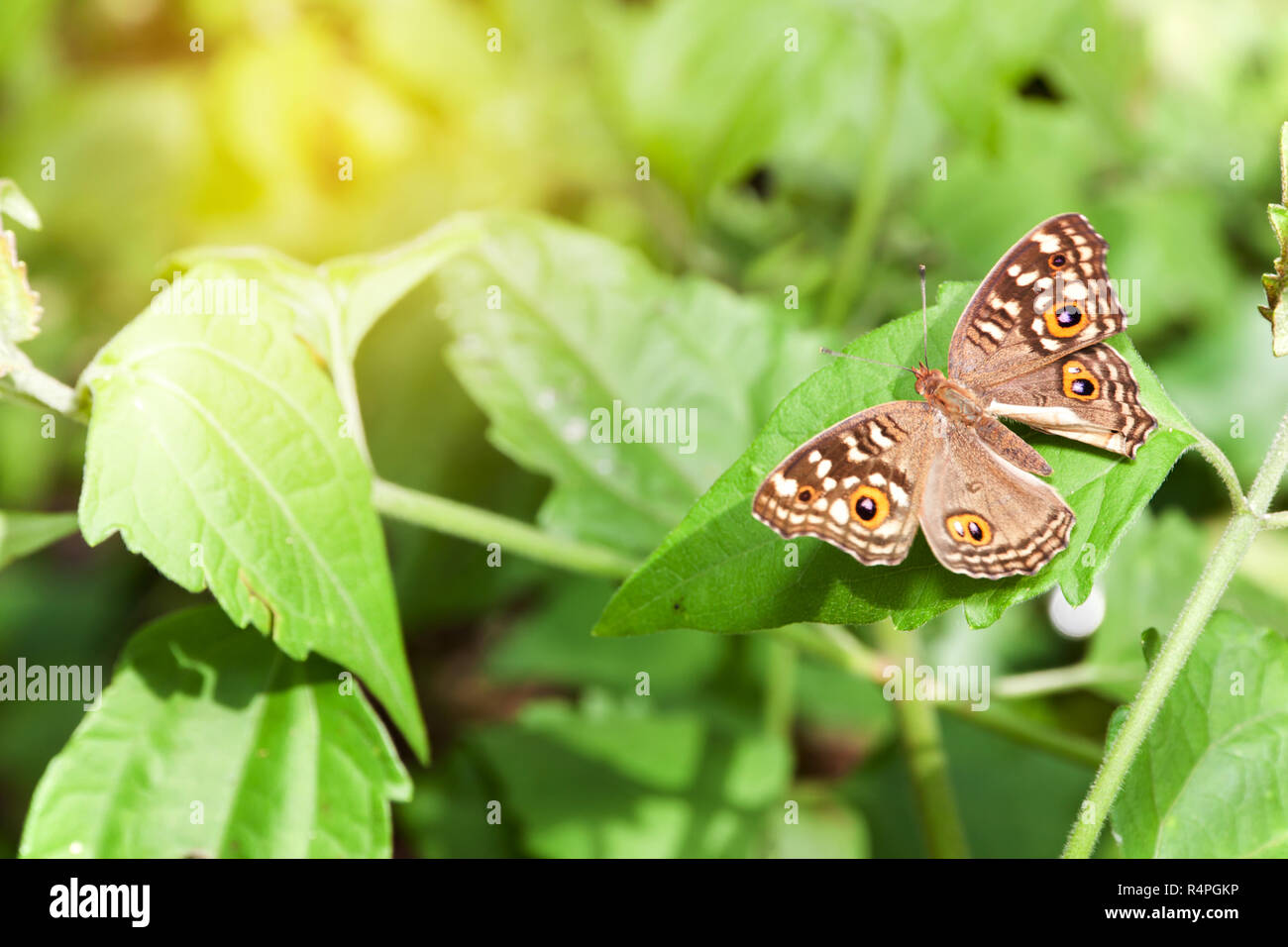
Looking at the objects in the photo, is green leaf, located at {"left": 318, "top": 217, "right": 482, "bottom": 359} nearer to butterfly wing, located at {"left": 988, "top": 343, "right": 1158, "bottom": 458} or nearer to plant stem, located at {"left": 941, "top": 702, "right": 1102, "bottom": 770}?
butterfly wing, located at {"left": 988, "top": 343, "right": 1158, "bottom": 458}

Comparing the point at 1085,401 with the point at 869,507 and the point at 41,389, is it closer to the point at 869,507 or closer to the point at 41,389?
the point at 869,507

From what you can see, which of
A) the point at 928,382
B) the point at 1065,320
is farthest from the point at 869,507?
the point at 1065,320

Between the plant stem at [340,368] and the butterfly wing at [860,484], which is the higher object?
the plant stem at [340,368]

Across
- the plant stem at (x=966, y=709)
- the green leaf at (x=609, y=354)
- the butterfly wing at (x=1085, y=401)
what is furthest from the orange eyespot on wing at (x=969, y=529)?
the green leaf at (x=609, y=354)

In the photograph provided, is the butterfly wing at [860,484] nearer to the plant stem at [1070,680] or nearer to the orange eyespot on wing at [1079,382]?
the orange eyespot on wing at [1079,382]

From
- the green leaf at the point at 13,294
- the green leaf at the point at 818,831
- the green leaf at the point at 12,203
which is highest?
the green leaf at the point at 12,203

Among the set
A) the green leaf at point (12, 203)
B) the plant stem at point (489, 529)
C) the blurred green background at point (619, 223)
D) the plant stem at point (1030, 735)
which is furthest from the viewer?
the blurred green background at point (619, 223)

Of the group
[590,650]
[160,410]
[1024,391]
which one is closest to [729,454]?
[1024,391]
